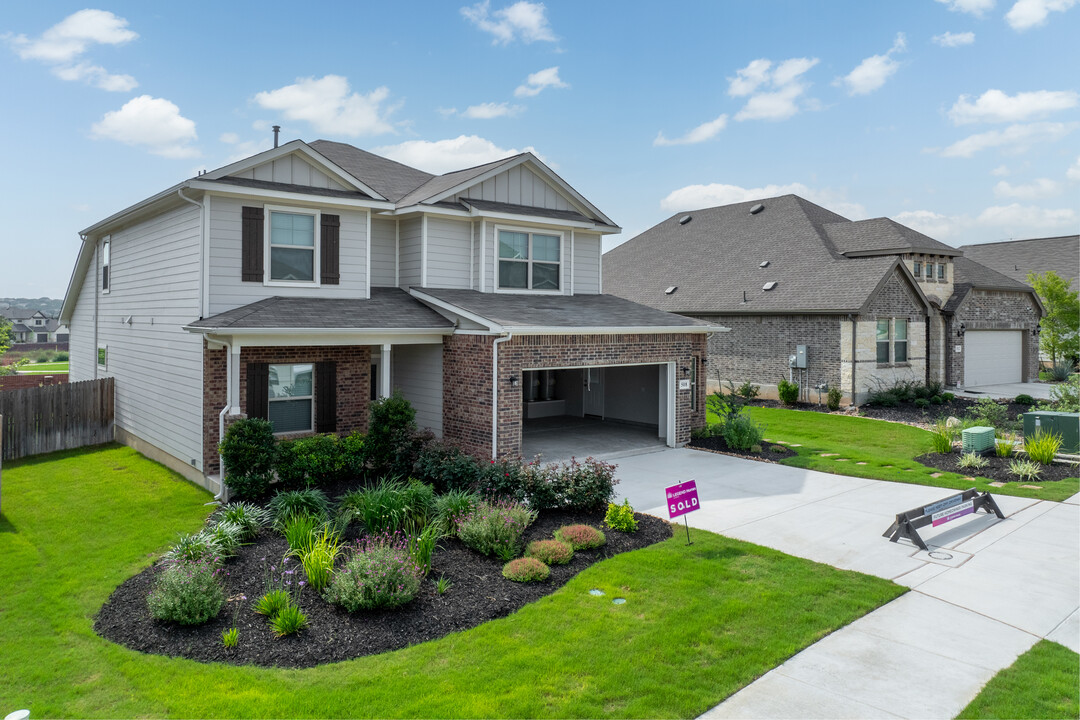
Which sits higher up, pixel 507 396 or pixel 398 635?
pixel 507 396

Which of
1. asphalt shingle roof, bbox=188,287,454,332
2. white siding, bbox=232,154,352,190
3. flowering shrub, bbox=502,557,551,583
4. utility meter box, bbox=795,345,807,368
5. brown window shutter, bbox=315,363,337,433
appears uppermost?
white siding, bbox=232,154,352,190

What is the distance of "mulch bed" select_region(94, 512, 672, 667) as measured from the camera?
250 inches

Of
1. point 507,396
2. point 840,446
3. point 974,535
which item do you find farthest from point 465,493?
point 840,446

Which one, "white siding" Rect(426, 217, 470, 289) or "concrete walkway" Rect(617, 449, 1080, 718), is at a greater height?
"white siding" Rect(426, 217, 470, 289)

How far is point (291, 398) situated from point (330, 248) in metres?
3.09

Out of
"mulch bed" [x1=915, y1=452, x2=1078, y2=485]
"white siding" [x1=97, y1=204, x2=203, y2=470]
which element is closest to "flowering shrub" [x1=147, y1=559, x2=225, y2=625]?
"white siding" [x1=97, y1=204, x2=203, y2=470]

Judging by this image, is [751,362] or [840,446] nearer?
[840,446]

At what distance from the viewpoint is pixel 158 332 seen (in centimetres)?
1458

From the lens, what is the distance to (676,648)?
247 inches

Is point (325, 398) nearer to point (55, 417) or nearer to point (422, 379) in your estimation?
point (422, 379)

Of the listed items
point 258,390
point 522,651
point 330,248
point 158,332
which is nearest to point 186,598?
point 522,651

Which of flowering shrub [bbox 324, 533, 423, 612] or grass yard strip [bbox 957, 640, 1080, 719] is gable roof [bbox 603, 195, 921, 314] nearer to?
grass yard strip [bbox 957, 640, 1080, 719]

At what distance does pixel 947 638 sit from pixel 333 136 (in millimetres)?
18238

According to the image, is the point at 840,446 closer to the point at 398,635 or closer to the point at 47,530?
the point at 398,635
